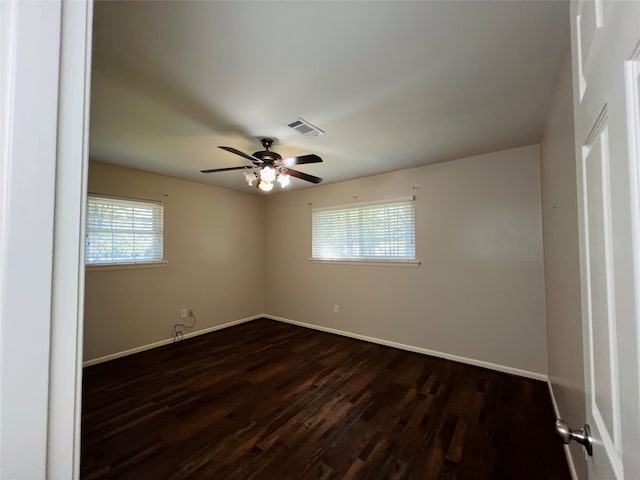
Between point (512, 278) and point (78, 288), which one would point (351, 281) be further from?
point (78, 288)

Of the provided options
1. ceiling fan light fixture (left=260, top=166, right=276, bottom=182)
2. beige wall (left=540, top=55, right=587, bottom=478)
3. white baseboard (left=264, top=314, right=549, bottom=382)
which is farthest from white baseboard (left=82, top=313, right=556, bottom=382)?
ceiling fan light fixture (left=260, top=166, right=276, bottom=182)

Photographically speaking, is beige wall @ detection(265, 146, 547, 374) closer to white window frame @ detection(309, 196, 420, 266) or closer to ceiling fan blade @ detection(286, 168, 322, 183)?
white window frame @ detection(309, 196, 420, 266)

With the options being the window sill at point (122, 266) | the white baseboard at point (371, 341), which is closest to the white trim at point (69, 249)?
the white baseboard at point (371, 341)

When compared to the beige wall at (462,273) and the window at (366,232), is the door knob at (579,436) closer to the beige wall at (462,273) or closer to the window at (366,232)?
the beige wall at (462,273)

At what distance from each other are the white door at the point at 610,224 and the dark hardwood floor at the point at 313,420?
1.40m

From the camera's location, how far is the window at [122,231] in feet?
10.2

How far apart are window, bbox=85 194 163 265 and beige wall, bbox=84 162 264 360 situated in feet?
0.38

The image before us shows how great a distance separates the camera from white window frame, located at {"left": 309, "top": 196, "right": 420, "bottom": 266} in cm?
348

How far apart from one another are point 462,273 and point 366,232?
137cm

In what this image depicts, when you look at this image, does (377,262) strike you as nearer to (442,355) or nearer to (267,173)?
(442,355)

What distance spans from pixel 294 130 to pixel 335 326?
118 inches

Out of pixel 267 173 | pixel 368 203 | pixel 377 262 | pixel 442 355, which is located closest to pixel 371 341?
pixel 442 355

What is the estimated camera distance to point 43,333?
1.25 feet

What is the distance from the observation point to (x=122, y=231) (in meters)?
3.37
